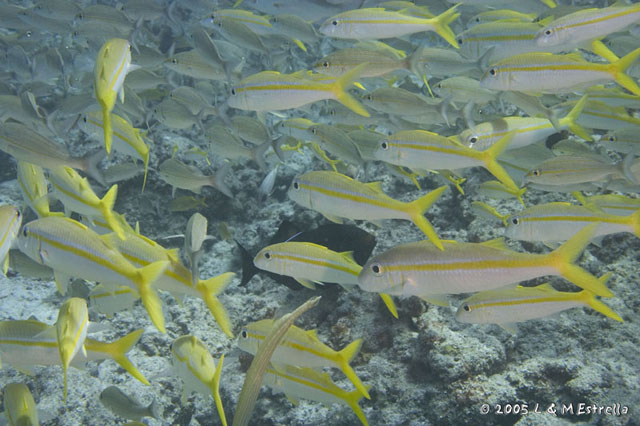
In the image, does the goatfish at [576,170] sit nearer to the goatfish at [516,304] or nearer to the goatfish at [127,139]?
the goatfish at [516,304]

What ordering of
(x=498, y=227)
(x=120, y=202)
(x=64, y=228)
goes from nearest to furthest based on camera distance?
(x=64, y=228) < (x=498, y=227) < (x=120, y=202)

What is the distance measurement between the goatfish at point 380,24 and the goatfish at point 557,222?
1.91 m

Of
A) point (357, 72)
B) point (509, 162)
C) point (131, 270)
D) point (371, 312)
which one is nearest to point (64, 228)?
point (131, 270)

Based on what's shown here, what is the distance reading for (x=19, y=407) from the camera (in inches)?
88.1

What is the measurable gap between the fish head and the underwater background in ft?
2.84

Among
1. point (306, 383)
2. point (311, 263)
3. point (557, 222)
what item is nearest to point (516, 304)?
point (557, 222)

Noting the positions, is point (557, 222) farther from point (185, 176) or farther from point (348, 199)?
point (185, 176)

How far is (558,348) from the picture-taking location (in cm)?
339

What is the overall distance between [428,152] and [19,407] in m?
3.07

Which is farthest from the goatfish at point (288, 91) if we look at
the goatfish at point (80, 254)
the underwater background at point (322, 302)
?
the goatfish at point (80, 254)

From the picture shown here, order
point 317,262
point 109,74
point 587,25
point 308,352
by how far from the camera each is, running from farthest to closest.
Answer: point 587,25, point 317,262, point 308,352, point 109,74

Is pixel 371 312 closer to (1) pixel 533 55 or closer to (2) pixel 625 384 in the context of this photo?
(2) pixel 625 384

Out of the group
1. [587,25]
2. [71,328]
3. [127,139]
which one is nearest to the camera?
[71,328]

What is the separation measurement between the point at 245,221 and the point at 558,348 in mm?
4603
